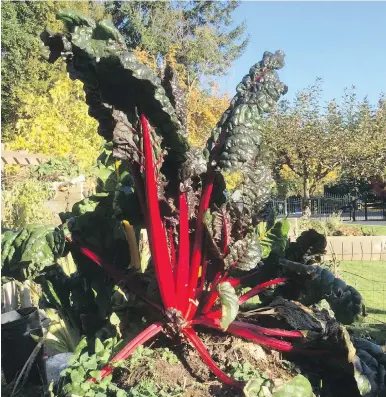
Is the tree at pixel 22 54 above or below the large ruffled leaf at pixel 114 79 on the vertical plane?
above

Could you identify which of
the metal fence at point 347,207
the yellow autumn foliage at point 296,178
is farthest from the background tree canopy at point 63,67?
the metal fence at point 347,207

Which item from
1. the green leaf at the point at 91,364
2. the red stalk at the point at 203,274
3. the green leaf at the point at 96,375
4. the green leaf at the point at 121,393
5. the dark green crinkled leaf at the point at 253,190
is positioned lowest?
the green leaf at the point at 121,393

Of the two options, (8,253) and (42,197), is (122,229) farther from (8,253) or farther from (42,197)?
(42,197)

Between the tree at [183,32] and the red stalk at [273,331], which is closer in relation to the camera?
the red stalk at [273,331]

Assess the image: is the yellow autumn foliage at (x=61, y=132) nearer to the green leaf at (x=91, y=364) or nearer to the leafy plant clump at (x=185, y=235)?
the leafy plant clump at (x=185, y=235)

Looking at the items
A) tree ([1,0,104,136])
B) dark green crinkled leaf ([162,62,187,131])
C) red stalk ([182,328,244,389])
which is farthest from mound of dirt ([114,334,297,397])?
tree ([1,0,104,136])

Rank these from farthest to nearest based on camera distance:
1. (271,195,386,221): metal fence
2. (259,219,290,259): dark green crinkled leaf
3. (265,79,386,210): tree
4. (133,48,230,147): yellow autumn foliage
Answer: (271,195,386,221): metal fence, (133,48,230,147): yellow autumn foliage, (265,79,386,210): tree, (259,219,290,259): dark green crinkled leaf

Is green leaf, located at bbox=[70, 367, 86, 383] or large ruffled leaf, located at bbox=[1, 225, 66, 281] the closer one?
green leaf, located at bbox=[70, 367, 86, 383]

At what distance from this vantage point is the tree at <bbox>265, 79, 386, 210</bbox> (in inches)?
583

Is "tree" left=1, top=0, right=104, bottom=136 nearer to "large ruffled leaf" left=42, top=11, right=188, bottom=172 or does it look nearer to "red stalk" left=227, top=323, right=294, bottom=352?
"large ruffled leaf" left=42, top=11, right=188, bottom=172

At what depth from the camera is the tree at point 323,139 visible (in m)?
14.8

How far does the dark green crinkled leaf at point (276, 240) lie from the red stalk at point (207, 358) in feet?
2.22

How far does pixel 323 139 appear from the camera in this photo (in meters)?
14.8

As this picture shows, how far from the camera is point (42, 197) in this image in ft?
18.3
